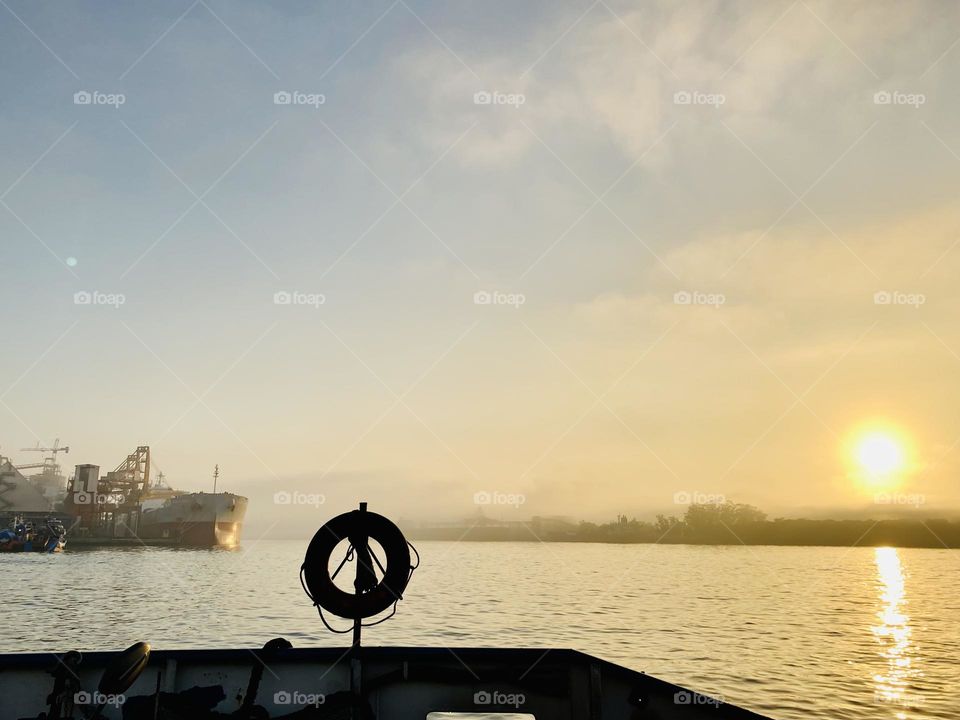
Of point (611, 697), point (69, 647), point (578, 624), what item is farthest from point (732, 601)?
point (611, 697)

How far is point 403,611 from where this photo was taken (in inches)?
1451

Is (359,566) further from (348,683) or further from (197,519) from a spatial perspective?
(197,519)

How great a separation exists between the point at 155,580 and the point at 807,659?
50.6m

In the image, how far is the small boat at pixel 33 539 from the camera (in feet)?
283

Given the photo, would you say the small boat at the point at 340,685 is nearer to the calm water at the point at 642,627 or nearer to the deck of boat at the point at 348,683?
the deck of boat at the point at 348,683

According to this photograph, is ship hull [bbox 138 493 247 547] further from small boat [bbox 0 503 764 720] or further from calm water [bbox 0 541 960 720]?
small boat [bbox 0 503 764 720]

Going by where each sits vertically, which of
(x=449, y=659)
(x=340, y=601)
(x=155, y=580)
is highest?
(x=340, y=601)

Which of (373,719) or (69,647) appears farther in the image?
(69,647)

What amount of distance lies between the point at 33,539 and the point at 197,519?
A: 24748mm

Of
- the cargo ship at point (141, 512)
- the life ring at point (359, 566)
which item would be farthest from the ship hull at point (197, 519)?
the life ring at point (359, 566)

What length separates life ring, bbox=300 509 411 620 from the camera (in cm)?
661

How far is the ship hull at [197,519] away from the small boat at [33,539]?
2074 centimetres

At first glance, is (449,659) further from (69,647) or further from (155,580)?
(155,580)

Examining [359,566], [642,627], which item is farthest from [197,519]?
[359,566]
